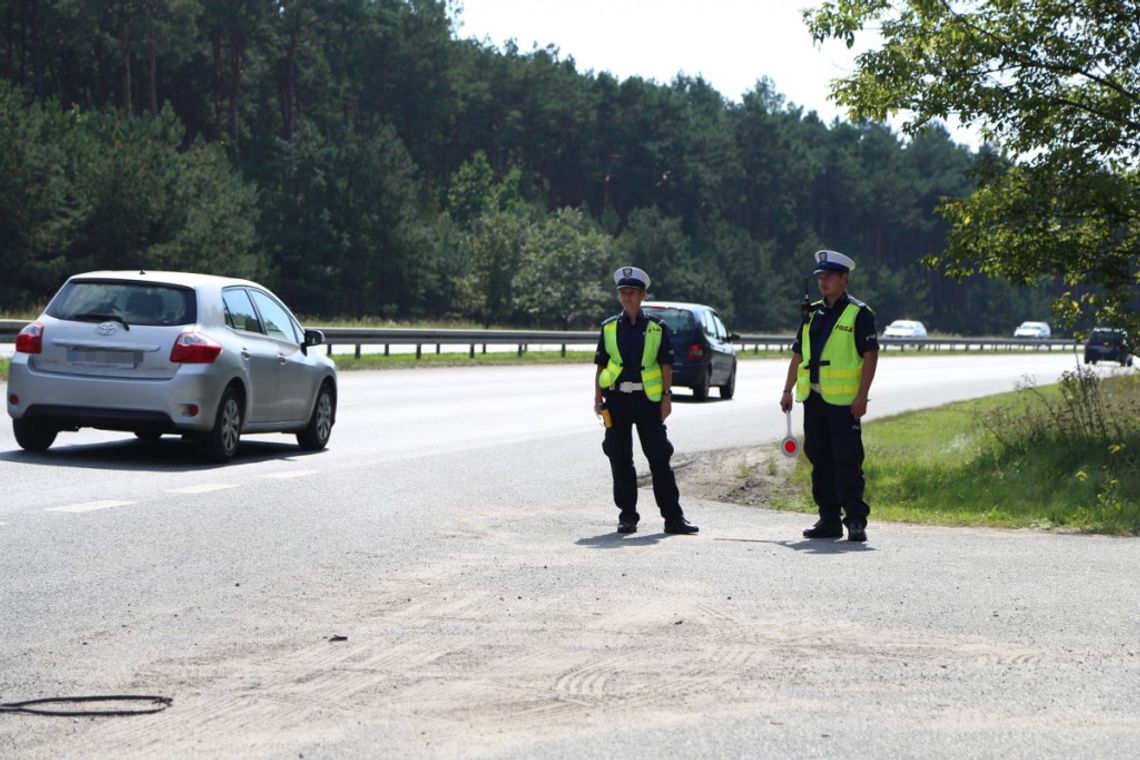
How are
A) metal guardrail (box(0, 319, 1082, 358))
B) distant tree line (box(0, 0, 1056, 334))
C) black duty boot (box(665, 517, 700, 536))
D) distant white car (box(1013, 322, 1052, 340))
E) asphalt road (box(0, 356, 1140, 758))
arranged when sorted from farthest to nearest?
distant white car (box(1013, 322, 1052, 340))
distant tree line (box(0, 0, 1056, 334))
metal guardrail (box(0, 319, 1082, 358))
black duty boot (box(665, 517, 700, 536))
asphalt road (box(0, 356, 1140, 758))

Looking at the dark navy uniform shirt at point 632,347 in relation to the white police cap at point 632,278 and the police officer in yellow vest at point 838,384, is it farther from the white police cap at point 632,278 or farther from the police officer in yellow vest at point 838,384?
the police officer in yellow vest at point 838,384

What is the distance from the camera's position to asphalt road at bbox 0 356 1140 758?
18.5 feet

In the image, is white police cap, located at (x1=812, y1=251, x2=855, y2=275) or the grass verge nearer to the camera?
white police cap, located at (x1=812, y1=251, x2=855, y2=275)

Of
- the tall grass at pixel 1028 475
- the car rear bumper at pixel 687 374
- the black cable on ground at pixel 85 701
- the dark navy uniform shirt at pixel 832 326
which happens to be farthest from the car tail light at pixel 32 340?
the car rear bumper at pixel 687 374

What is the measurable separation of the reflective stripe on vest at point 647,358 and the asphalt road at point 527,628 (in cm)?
99

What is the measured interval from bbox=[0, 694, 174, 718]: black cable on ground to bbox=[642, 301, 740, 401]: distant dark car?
23.5m

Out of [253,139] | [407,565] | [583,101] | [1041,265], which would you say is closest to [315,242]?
[253,139]

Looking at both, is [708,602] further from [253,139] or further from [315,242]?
[253,139]

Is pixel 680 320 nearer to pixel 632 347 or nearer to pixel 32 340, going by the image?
pixel 32 340

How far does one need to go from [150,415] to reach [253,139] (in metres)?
77.4

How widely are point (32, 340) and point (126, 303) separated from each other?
85cm

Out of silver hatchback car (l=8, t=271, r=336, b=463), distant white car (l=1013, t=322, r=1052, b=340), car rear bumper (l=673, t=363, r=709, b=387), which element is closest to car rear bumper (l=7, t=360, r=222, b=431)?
silver hatchback car (l=8, t=271, r=336, b=463)

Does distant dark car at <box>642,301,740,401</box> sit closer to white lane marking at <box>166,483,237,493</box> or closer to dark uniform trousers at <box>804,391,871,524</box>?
white lane marking at <box>166,483,237,493</box>

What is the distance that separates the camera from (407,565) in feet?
31.1
